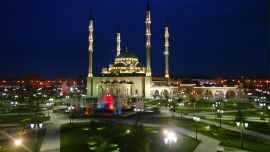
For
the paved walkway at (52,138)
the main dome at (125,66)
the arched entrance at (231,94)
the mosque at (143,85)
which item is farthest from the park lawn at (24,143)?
the arched entrance at (231,94)

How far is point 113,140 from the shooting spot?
77.0 ft

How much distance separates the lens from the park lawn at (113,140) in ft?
53.4

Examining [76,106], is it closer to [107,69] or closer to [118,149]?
[118,149]

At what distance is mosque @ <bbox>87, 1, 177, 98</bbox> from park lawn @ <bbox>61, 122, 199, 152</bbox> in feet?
130

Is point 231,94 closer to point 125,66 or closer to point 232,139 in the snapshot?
point 125,66

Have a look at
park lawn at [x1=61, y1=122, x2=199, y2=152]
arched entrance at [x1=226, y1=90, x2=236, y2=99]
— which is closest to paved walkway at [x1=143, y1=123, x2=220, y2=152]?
park lawn at [x1=61, y1=122, x2=199, y2=152]

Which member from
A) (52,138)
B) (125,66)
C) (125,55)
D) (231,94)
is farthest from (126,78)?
(52,138)

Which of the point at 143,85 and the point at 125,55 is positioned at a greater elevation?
the point at 125,55

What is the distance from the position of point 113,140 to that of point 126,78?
5454 cm

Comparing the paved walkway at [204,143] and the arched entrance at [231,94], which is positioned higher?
the arched entrance at [231,94]

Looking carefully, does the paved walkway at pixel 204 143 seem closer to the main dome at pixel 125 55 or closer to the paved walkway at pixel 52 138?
the paved walkway at pixel 52 138

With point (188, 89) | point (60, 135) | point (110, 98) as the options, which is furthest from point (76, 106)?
point (188, 89)

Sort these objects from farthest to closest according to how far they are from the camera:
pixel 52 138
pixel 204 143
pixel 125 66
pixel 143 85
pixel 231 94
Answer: pixel 125 66 < pixel 231 94 < pixel 143 85 < pixel 52 138 < pixel 204 143

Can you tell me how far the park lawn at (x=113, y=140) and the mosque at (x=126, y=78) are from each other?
3964 centimetres
